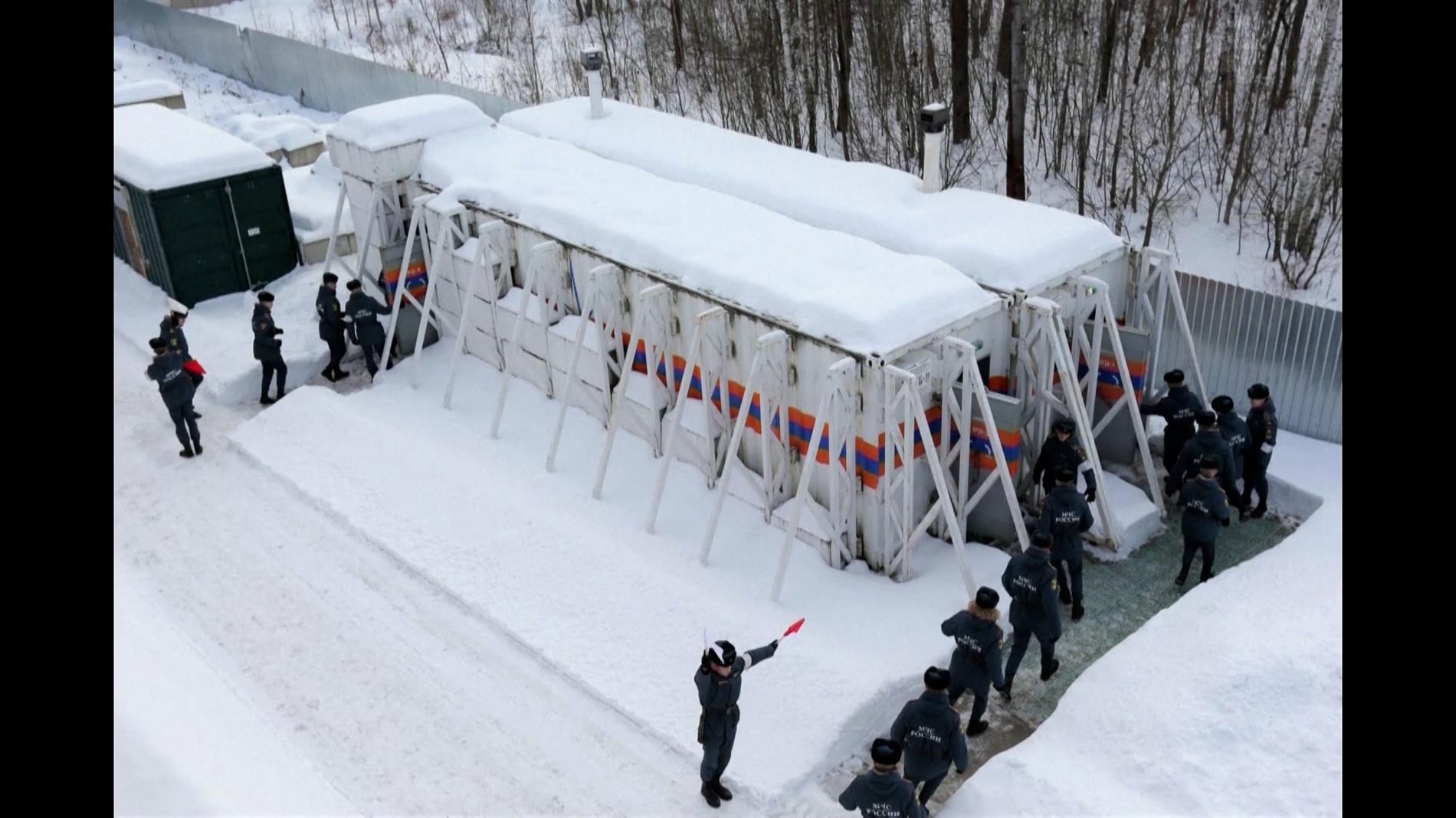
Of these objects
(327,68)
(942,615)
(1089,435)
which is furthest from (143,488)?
(327,68)

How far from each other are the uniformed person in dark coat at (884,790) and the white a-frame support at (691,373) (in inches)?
170

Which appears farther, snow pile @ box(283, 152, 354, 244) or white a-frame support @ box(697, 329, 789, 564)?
snow pile @ box(283, 152, 354, 244)

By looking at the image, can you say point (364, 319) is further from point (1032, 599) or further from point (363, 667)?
point (1032, 599)

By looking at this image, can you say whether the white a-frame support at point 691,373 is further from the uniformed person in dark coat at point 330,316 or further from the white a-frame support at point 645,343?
the uniformed person in dark coat at point 330,316

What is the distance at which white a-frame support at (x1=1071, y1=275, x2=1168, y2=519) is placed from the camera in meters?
10.5

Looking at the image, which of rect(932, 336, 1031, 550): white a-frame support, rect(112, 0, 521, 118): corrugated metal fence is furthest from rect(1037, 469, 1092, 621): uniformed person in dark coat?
rect(112, 0, 521, 118): corrugated metal fence

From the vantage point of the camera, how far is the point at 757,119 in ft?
64.3

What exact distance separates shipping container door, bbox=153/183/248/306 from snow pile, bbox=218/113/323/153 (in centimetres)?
395

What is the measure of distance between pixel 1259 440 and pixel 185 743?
8.81 metres

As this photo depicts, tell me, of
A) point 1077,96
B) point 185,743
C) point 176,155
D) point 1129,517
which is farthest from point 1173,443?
point 176,155

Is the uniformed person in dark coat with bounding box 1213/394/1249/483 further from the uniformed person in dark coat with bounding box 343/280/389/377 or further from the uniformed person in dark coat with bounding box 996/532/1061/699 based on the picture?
the uniformed person in dark coat with bounding box 343/280/389/377

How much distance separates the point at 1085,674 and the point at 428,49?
25.5 m

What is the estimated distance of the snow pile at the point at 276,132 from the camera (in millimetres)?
19562

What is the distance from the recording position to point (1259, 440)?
10.5m
